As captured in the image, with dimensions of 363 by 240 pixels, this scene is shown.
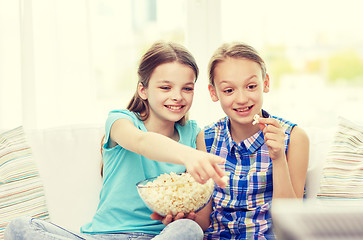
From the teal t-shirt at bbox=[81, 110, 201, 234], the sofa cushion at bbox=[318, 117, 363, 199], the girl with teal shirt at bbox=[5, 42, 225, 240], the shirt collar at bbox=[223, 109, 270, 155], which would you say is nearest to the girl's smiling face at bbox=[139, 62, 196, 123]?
the girl with teal shirt at bbox=[5, 42, 225, 240]

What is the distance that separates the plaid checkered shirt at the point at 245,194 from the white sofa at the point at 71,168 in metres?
0.29

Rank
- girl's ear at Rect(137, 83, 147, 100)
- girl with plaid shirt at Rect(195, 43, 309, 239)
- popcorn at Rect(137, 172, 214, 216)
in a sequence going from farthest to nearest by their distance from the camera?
girl's ear at Rect(137, 83, 147, 100) → girl with plaid shirt at Rect(195, 43, 309, 239) → popcorn at Rect(137, 172, 214, 216)

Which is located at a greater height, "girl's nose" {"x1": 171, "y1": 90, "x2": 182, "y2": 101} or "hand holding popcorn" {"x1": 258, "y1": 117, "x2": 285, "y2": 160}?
Result: "girl's nose" {"x1": 171, "y1": 90, "x2": 182, "y2": 101}

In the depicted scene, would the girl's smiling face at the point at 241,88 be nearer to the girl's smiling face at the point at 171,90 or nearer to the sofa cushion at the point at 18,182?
the girl's smiling face at the point at 171,90

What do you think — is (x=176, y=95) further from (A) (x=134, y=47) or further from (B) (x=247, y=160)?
(A) (x=134, y=47)

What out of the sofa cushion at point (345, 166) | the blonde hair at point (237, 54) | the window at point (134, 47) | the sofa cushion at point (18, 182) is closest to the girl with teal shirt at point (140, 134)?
the blonde hair at point (237, 54)

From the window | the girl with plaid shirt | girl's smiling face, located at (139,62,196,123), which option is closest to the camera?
the girl with plaid shirt

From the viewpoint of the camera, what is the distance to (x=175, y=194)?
1315mm

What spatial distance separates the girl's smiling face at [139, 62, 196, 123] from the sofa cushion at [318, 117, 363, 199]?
61 cm

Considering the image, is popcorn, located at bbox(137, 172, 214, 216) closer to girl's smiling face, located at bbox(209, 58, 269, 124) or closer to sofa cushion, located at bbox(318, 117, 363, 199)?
girl's smiling face, located at bbox(209, 58, 269, 124)

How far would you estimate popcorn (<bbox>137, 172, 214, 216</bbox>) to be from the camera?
131cm

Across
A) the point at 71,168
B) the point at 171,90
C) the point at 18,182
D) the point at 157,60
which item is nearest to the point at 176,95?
the point at 171,90

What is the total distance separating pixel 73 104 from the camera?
2357 mm

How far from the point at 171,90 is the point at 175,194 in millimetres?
485
